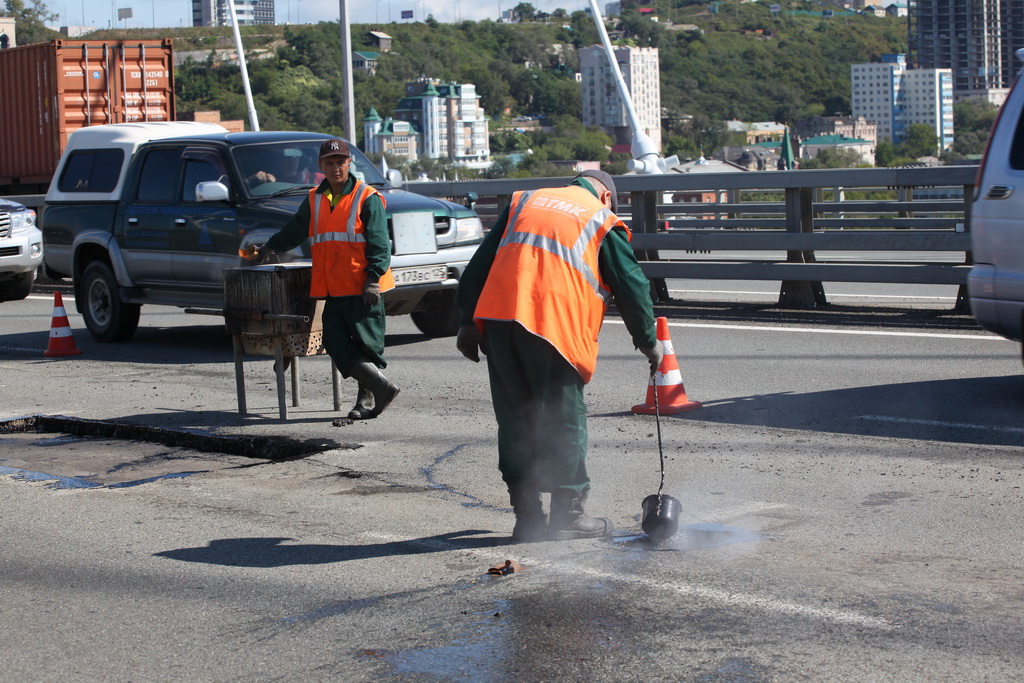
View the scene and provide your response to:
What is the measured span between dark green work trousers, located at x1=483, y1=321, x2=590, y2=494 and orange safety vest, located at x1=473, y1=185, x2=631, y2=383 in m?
0.06

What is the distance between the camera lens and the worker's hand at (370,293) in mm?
7621

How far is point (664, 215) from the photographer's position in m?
18.5

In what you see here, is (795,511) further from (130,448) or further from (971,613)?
(130,448)

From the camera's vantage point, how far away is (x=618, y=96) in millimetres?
130625

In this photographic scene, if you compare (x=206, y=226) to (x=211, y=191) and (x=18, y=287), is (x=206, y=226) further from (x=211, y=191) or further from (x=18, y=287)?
(x=18, y=287)

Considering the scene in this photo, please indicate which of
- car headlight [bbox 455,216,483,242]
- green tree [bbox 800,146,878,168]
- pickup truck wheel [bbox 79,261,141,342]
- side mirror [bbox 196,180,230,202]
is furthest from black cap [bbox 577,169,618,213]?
green tree [bbox 800,146,878,168]

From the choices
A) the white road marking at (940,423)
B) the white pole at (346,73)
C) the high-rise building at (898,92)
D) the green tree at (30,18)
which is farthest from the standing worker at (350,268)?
the high-rise building at (898,92)

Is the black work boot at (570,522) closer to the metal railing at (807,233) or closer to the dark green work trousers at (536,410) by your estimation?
the dark green work trousers at (536,410)

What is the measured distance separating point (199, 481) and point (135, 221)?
6.04m

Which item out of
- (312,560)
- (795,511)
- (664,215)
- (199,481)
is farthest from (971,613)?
(664,215)

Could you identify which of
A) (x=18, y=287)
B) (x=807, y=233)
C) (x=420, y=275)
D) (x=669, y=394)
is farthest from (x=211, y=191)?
(x=18, y=287)

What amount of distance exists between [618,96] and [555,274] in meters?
129

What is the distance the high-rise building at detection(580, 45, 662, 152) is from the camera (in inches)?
5256

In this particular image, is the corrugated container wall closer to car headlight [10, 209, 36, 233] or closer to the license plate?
car headlight [10, 209, 36, 233]
